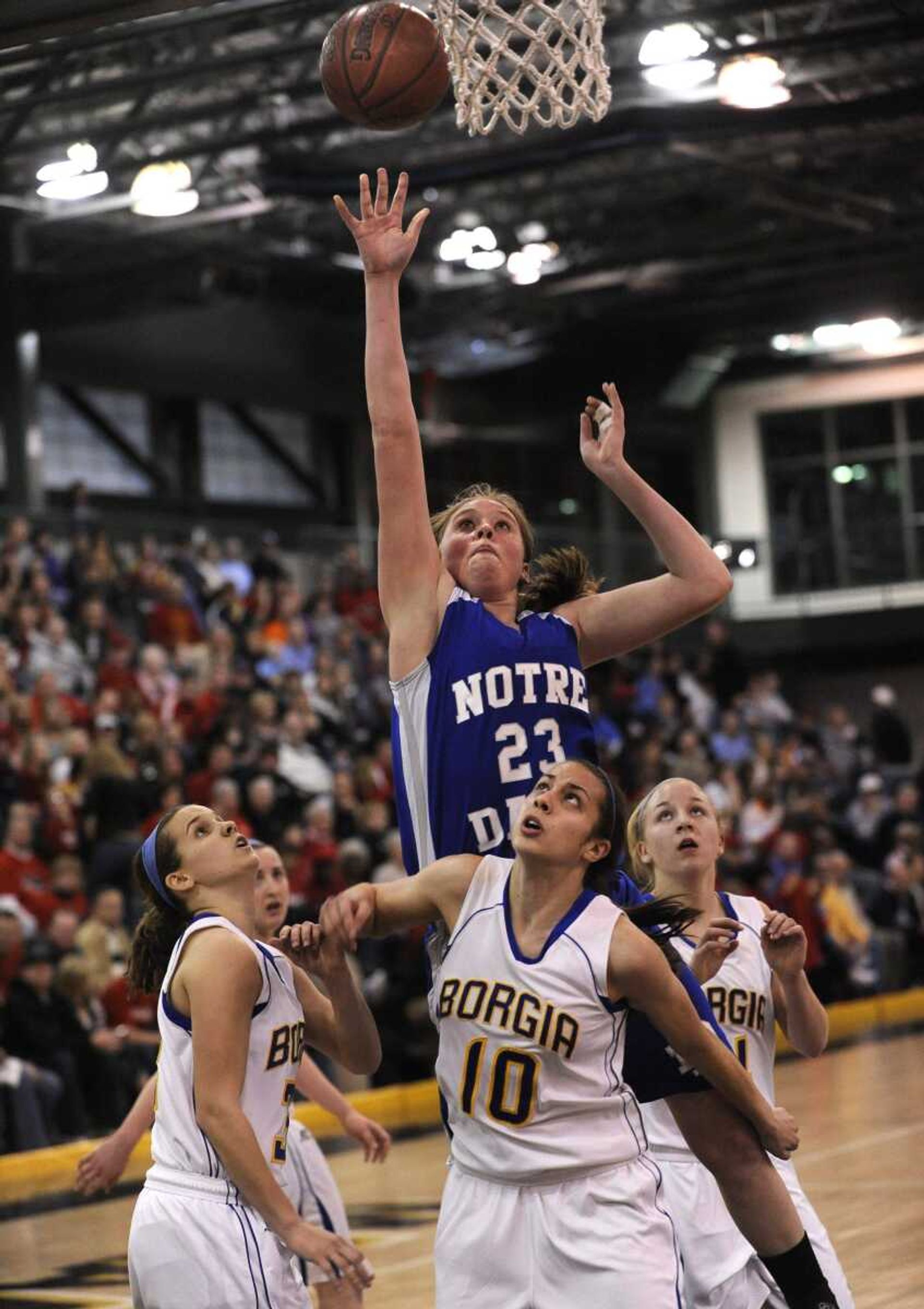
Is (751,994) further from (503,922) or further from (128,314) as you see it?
(128,314)

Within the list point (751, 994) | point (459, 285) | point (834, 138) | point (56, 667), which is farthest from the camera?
point (459, 285)

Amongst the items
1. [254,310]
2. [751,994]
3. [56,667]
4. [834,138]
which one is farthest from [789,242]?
[751,994]

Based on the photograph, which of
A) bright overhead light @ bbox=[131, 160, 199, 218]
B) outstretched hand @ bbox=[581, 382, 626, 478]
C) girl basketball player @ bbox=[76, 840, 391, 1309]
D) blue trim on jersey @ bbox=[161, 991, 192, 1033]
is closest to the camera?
blue trim on jersey @ bbox=[161, 991, 192, 1033]

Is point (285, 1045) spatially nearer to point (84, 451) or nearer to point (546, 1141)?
point (546, 1141)

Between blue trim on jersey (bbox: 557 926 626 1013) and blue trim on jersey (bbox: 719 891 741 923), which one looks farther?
blue trim on jersey (bbox: 719 891 741 923)

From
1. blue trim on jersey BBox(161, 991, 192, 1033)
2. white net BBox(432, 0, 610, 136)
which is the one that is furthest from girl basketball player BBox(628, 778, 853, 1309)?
white net BBox(432, 0, 610, 136)

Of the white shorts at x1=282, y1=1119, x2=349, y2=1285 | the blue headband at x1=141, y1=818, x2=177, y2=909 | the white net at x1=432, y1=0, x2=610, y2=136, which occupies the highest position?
the white net at x1=432, y1=0, x2=610, y2=136

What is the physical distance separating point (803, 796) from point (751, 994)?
13.2 metres

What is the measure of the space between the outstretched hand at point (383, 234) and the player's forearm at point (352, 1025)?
1390 millimetres

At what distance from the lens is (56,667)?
551 inches

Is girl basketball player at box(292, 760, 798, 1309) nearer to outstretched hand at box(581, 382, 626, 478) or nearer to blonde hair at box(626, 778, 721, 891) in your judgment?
outstretched hand at box(581, 382, 626, 478)

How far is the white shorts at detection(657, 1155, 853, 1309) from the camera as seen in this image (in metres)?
4.60

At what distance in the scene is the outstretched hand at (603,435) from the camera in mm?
4191

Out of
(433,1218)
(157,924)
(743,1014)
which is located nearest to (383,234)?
(157,924)
